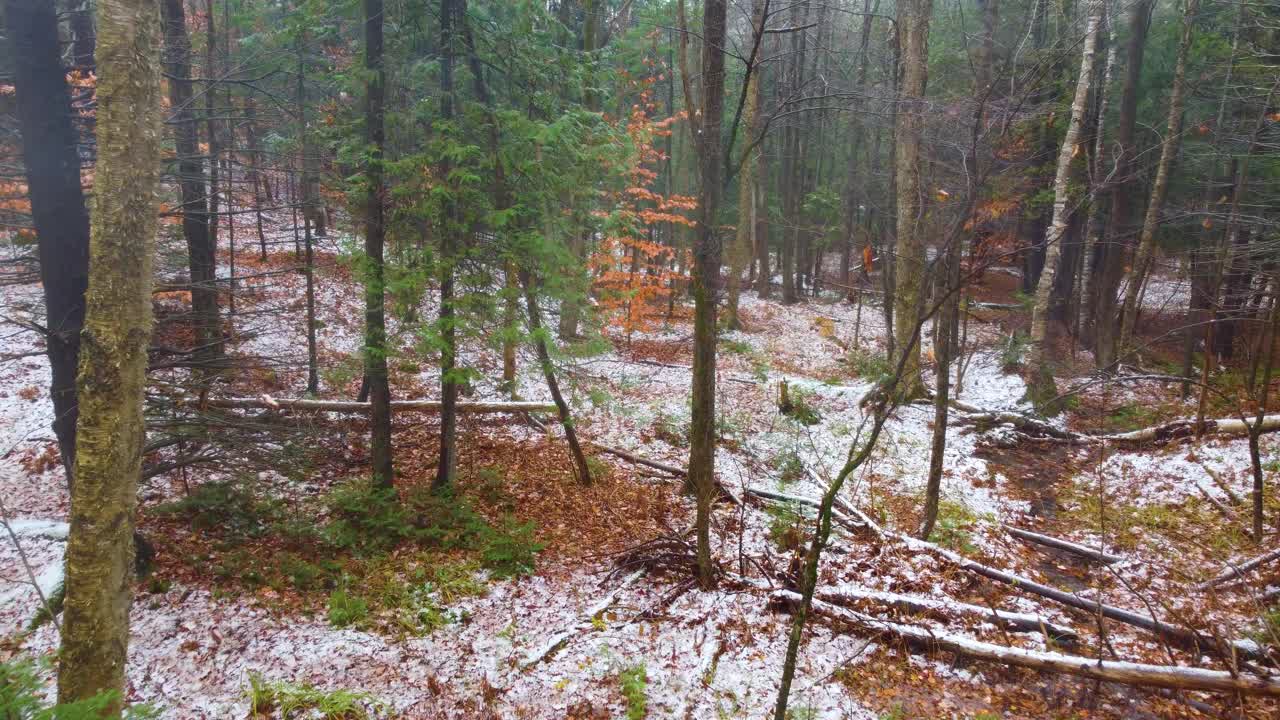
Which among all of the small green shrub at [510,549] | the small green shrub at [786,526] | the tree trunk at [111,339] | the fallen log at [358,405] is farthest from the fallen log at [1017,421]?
the tree trunk at [111,339]

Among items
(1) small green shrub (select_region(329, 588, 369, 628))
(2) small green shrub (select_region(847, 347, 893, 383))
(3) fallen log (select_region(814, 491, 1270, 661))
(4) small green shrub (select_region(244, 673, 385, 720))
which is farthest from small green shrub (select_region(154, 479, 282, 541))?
(2) small green shrub (select_region(847, 347, 893, 383))

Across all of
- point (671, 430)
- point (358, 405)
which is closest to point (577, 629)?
point (671, 430)

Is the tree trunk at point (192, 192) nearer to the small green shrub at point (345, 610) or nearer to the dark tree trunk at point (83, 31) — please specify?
the dark tree trunk at point (83, 31)

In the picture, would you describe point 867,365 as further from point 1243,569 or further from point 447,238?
point 447,238

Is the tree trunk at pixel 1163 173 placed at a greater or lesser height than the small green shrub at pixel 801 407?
greater

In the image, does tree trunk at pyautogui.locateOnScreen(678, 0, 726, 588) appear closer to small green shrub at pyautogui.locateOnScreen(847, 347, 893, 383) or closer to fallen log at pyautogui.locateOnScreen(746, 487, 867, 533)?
fallen log at pyautogui.locateOnScreen(746, 487, 867, 533)

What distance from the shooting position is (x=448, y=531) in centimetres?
771

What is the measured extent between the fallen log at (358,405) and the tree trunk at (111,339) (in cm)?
519

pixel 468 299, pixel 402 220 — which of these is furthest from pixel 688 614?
pixel 402 220

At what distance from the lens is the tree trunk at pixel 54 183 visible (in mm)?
6113

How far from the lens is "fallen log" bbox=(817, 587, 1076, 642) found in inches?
226

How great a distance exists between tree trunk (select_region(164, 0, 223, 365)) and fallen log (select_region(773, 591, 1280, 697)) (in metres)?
7.10

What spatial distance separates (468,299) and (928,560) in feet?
20.5

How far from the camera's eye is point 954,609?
6.07 m
